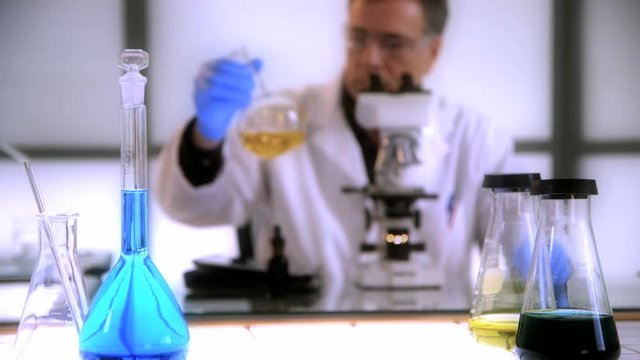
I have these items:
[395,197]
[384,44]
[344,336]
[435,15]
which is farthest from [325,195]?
[344,336]

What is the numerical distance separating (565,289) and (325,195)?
4.92 feet

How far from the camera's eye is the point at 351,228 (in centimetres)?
234

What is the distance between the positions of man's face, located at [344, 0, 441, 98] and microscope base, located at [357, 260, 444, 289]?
57cm

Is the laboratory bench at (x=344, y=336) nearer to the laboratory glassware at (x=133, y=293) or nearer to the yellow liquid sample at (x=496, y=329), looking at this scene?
the yellow liquid sample at (x=496, y=329)

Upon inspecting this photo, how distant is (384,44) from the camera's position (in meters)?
2.40

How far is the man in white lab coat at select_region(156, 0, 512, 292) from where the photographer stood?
2.32 m

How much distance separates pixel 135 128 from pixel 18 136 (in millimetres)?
1648

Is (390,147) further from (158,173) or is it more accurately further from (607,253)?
(607,253)

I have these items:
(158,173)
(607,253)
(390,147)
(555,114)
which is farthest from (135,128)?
(607,253)

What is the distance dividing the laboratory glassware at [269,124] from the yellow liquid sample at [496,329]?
1.24 metres

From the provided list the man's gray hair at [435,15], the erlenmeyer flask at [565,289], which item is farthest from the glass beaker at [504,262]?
the man's gray hair at [435,15]

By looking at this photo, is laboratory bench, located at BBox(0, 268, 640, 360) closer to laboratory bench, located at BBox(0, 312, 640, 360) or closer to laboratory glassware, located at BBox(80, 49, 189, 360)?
laboratory bench, located at BBox(0, 312, 640, 360)

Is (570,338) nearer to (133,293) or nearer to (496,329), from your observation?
(496,329)

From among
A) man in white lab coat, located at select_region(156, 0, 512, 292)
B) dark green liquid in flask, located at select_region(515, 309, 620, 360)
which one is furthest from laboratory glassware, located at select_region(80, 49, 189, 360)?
man in white lab coat, located at select_region(156, 0, 512, 292)
